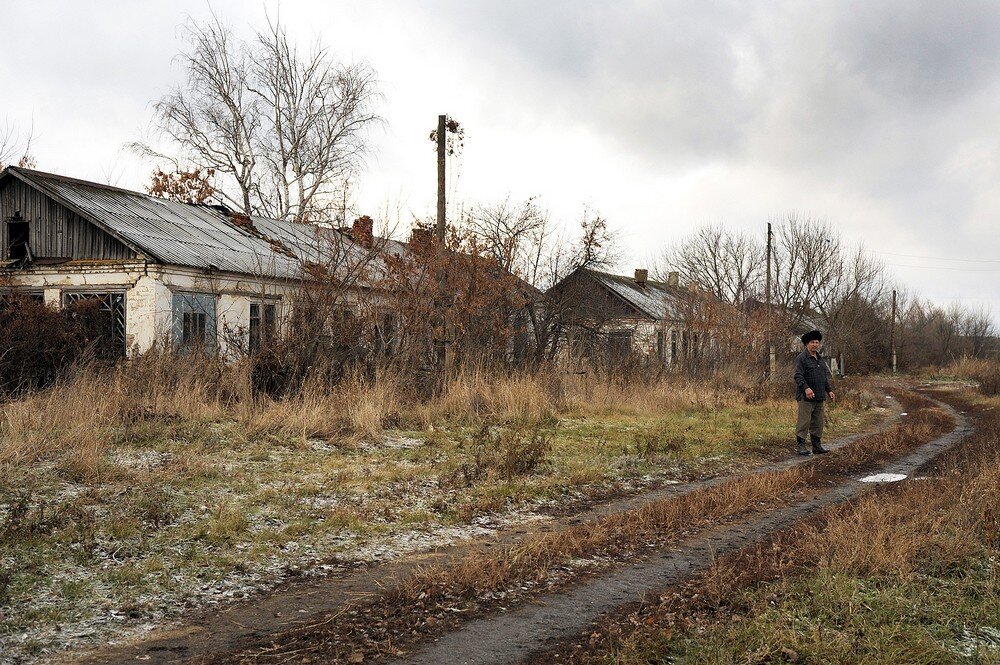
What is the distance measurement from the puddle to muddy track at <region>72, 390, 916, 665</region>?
9.71 ft

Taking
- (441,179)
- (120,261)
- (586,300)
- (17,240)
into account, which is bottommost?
(586,300)

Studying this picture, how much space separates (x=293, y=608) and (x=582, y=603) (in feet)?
5.89

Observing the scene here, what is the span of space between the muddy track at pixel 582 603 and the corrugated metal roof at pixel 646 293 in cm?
2512

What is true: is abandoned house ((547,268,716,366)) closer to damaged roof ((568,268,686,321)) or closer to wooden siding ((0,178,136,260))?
damaged roof ((568,268,686,321))

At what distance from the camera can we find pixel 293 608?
5055mm

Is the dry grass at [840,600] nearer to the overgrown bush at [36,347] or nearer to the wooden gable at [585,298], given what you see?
the overgrown bush at [36,347]

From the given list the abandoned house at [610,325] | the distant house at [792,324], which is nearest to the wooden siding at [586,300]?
the abandoned house at [610,325]

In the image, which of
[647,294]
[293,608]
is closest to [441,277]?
[293,608]

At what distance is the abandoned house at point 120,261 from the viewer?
763 inches

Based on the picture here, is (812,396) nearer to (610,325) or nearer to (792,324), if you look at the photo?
(610,325)

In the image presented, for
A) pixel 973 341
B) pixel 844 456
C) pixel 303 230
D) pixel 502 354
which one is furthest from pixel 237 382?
pixel 973 341

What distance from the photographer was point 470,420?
13133 mm

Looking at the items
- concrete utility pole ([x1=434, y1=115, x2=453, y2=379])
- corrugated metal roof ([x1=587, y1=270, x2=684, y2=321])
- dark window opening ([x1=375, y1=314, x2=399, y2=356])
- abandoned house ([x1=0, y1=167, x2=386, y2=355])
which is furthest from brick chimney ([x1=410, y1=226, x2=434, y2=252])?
corrugated metal roof ([x1=587, y1=270, x2=684, y2=321])

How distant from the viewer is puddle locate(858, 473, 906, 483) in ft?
31.5
